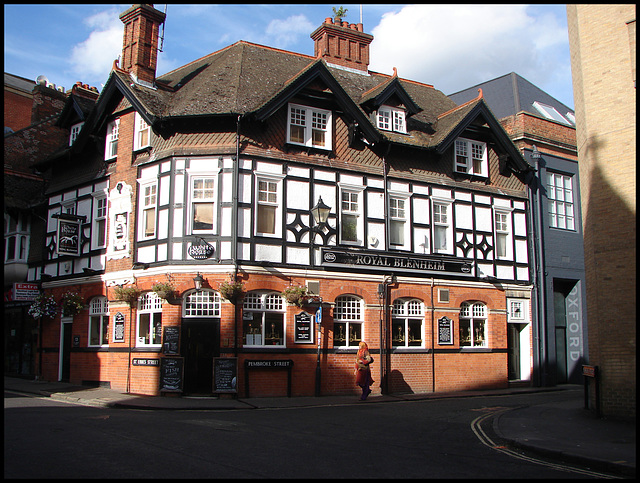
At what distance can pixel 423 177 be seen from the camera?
78.1 feet

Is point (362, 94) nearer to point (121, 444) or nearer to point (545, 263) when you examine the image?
point (545, 263)

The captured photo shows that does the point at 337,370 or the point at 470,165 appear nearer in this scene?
the point at 337,370

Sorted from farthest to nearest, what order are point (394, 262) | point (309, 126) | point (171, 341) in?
1. point (394, 262)
2. point (309, 126)
3. point (171, 341)

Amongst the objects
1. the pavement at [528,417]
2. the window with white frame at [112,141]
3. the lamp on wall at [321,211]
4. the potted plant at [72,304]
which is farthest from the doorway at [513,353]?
the window with white frame at [112,141]

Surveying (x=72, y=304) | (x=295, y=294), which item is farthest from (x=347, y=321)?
(x=72, y=304)

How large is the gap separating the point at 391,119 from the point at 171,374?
40.8 feet

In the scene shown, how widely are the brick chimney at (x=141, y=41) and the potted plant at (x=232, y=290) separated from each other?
A: 8989 mm

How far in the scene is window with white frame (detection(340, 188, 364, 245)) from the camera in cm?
2186

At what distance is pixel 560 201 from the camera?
27297 millimetres

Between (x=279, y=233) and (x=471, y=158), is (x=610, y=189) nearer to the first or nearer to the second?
(x=279, y=233)

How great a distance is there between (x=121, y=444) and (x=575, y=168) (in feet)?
79.0

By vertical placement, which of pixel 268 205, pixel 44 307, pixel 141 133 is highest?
pixel 141 133

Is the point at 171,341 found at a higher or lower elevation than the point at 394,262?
lower

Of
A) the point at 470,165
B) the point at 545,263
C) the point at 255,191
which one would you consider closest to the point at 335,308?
the point at 255,191
